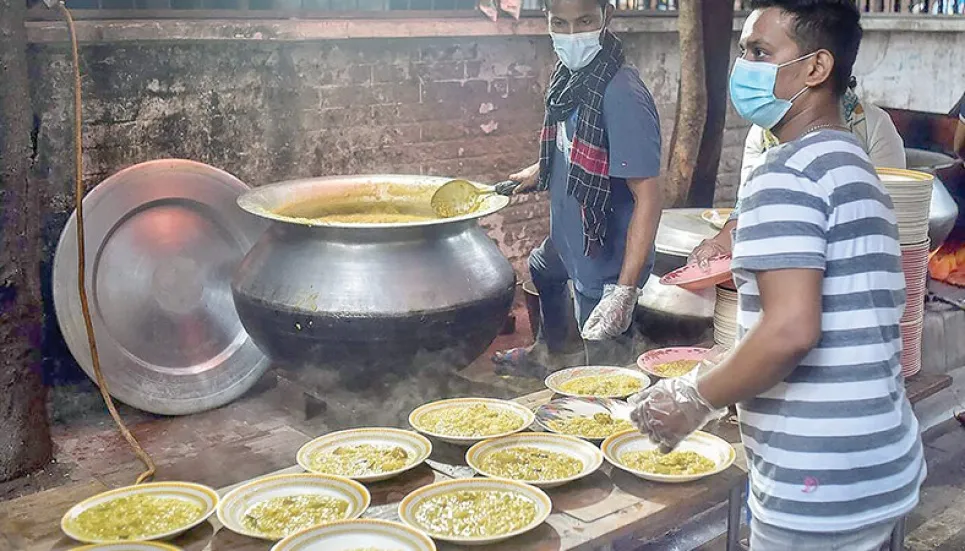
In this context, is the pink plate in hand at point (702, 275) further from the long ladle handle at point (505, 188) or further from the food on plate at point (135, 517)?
the food on plate at point (135, 517)

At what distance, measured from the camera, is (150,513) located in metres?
2.40

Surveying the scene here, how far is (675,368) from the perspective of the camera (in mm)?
3467

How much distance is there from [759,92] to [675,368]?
→ 157 cm

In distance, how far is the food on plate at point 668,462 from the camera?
262 centimetres

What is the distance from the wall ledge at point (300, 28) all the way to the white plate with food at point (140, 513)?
2.78m

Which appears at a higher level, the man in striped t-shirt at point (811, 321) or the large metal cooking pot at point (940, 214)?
the man in striped t-shirt at point (811, 321)

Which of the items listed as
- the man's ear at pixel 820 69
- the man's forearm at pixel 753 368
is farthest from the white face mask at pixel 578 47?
the man's forearm at pixel 753 368

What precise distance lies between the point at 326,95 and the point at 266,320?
6.61ft

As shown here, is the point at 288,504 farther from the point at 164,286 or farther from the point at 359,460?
the point at 164,286

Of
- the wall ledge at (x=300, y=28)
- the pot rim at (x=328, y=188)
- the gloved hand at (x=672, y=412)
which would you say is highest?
the wall ledge at (x=300, y=28)

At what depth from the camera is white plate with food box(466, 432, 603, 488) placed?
258 centimetres

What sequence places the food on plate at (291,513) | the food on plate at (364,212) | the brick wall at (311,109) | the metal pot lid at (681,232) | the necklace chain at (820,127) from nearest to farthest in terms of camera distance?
the necklace chain at (820,127)
the food on plate at (291,513)
the metal pot lid at (681,232)
the food on plate at (364,212)
the brick wall at (311,109)

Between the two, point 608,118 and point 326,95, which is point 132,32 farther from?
point 608,118

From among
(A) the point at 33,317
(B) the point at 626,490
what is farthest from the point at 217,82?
(B) the point at 626,490
